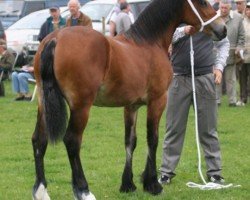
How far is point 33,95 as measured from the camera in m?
18.0

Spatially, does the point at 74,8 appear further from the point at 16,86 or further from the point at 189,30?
the point at 189,30

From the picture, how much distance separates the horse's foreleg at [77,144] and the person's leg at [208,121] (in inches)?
72.8

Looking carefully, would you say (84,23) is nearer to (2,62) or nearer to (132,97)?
(2,62)

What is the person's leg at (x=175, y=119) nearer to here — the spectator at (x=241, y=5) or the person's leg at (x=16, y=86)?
the person's leg at (x=16, y=86)

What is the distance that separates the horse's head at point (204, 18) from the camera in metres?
8.14

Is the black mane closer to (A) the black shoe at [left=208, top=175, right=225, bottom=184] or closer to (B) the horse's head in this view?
(B) the horse's head

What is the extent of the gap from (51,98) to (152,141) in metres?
1.45

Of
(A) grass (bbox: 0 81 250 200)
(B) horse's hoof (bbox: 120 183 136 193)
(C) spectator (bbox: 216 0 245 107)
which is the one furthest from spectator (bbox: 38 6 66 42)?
(B) horse's hoof (bbox: 120 183 136 193)

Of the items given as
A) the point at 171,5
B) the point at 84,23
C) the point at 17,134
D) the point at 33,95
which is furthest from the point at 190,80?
the point at 33,95

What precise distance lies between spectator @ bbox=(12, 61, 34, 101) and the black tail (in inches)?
415

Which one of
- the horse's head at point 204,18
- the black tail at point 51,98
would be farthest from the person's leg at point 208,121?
the black tail at point 51,98

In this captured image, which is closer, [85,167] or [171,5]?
[171,5]

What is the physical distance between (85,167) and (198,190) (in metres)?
1.89

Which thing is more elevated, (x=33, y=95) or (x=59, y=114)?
(x=59, y=114)
